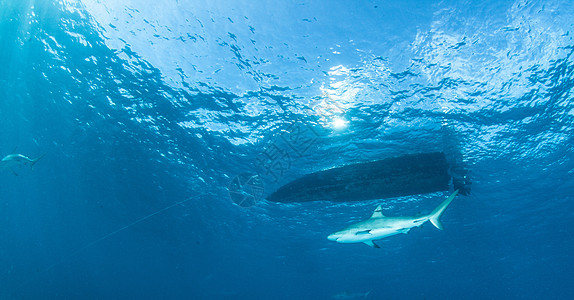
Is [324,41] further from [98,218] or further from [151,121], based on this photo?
[98,218]

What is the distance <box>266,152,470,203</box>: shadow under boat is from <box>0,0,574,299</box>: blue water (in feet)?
4.06

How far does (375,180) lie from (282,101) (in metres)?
6.02

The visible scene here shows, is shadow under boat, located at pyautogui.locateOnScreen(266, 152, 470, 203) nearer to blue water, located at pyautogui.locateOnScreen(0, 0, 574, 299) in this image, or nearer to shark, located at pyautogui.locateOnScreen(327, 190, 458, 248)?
blue water, located at pyautogui.locateOnScreen(0, 0, 574, 299)

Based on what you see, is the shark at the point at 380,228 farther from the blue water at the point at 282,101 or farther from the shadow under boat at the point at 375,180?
the shadow under boat at the point at 375,180

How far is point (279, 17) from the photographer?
8.09 m

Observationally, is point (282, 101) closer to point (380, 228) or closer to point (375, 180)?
point (375, 180)

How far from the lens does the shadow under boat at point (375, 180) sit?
12.4m

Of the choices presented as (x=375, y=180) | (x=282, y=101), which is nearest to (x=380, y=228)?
(x=282, y=101)

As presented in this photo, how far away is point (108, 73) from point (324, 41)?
9.52 m

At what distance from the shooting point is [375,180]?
13.3 meters

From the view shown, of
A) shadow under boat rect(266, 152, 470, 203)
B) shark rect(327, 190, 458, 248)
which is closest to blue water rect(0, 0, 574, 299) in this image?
shadow under boat rect(266, 152, 470, 203)

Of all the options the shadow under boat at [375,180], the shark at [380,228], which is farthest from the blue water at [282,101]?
the shark at [380,228]

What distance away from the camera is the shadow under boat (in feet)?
Result: 40.7

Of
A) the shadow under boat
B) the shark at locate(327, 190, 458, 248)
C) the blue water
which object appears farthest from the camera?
the shadow under boat
